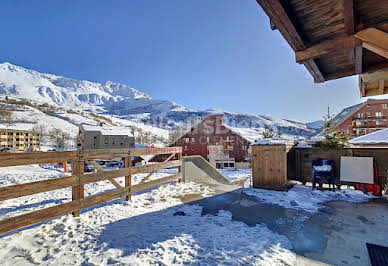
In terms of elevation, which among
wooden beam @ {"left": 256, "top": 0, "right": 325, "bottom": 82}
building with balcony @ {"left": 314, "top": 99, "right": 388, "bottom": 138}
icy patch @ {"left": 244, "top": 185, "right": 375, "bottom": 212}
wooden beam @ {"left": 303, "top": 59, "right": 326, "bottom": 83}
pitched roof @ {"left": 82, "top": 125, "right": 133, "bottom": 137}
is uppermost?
building with balcony @ {"left": 314, "top": 99, "right": 388, "bottom": 138}

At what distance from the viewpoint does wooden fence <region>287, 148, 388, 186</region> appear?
530 cm

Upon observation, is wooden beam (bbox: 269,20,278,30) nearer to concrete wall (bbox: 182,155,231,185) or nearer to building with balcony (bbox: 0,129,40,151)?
concrete wall (bbox: 182,155,231,185)

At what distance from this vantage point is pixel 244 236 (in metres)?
3.05

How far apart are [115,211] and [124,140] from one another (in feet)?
126

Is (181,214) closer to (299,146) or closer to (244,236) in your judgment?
(244,236)

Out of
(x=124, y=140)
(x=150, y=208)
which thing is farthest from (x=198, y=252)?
(x=124, y=140)

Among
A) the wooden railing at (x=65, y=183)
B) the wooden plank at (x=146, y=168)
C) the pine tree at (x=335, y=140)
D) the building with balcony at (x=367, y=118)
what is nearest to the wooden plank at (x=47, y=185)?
the wooden railing at (x=65, y=183)

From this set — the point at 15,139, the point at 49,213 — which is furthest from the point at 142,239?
the point at 15,139

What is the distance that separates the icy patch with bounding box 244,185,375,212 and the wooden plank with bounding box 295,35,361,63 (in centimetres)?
350

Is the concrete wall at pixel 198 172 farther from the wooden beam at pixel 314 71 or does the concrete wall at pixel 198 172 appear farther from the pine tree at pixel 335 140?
the wooden beam at pixel 314 71

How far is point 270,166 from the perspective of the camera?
6070 millimetres

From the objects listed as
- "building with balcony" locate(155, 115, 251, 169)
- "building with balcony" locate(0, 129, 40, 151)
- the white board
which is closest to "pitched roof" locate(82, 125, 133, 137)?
"building with balcony" locate(155, 115, 251, 169)

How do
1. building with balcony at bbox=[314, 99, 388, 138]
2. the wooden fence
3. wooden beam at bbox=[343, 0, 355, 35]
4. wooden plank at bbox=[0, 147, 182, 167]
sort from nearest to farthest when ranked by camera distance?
1. wooden beam at bbox=[343, 0, 355, 35]
2. wooden plank at bbox=[0, 147, 182, 167]
3. the wooden fence
4. building with balcony at bbox=[314, 99, 388, 138]

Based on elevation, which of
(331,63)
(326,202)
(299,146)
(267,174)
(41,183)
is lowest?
(326,202)
